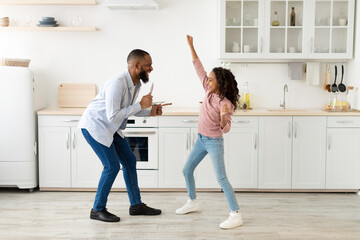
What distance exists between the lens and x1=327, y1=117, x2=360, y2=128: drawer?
453 cm

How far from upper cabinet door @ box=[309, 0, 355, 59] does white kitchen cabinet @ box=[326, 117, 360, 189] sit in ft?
2.36

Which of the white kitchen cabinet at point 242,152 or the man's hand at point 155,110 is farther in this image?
the white kitchen cabinet at point 242,152

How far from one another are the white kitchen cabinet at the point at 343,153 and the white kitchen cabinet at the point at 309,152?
67 millimetres

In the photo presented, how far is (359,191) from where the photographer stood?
462cm

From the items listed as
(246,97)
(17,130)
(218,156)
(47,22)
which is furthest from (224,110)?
(47,22)

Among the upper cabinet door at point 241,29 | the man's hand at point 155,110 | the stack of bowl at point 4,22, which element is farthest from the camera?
the stack of bowl at point 4,22

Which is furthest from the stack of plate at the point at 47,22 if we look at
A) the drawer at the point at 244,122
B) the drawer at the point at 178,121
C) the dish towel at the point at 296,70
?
the dish towel at the point at 296,70

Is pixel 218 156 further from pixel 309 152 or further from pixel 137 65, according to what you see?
pixel 309 152

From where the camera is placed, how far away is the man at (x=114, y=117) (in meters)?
3.39

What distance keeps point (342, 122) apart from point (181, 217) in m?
1.90

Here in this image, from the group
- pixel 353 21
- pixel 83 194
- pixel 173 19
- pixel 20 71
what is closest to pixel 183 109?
pixel 173 19

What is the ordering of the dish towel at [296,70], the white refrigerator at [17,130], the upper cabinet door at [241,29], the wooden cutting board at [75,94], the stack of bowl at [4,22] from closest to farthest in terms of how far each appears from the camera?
Result: the white refrigerator at [17,130]
the upper cabinet door at [241,29]
the stack of bowl at [4,22]
the dish towel at [296,70]
the wooden cutting board at [75,94]

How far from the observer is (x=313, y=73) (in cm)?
496

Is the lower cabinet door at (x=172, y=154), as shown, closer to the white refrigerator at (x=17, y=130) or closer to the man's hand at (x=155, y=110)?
the man's hand at (x=155, y=110)
